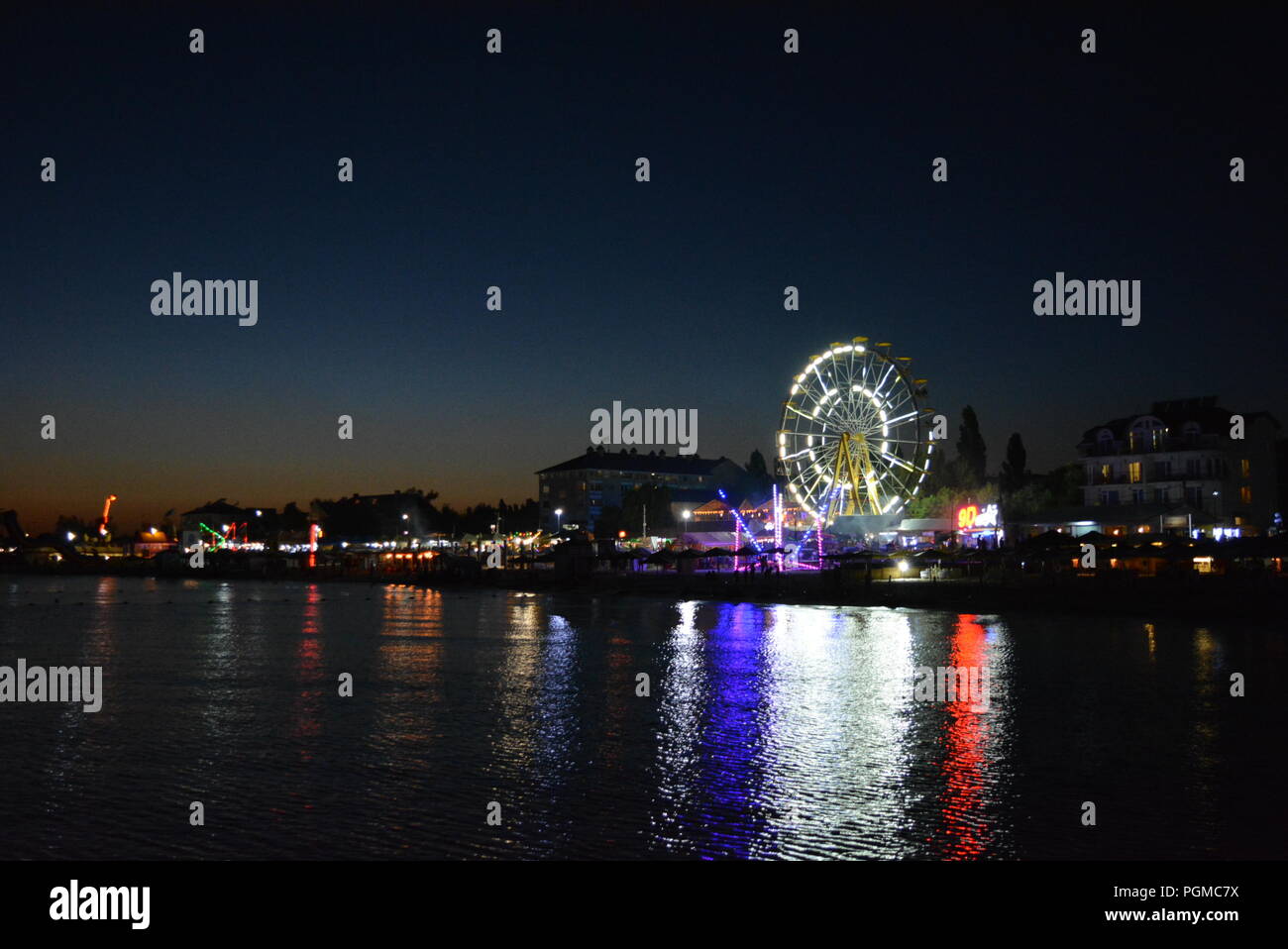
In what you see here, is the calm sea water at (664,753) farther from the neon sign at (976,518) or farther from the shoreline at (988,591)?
the neon sign at (976,518)

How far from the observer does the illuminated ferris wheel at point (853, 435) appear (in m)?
64.0

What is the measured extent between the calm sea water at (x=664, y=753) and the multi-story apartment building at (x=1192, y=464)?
1331 inches

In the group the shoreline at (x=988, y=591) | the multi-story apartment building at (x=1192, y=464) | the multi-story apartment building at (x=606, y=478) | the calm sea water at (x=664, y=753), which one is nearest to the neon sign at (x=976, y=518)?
the multi-story apartment building at (x=1192, y=464)

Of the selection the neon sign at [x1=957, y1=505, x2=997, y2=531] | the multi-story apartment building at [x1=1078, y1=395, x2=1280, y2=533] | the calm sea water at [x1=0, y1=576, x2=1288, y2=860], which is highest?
the multi-story apartment building at [x1=1078, y1=395, x2=1280, y2=533]

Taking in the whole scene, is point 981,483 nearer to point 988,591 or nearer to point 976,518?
point 976,518

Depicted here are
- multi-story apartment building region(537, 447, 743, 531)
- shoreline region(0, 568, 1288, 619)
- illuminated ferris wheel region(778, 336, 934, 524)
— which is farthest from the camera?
multi-story apartment building region(537, 447, 743, 531)

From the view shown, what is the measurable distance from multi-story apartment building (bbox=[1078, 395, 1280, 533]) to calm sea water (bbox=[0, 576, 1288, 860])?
3380 centimetres

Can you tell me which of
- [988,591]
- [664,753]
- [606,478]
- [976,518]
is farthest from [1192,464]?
[606,478]

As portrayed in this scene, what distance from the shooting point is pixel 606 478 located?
163 meters

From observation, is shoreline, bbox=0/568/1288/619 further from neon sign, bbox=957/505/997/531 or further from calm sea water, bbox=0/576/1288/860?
neon sign, bbox=957/505/997/531

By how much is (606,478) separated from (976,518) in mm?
92761

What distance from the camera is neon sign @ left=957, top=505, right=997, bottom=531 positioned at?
71750mm

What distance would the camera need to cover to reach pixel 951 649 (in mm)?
31859

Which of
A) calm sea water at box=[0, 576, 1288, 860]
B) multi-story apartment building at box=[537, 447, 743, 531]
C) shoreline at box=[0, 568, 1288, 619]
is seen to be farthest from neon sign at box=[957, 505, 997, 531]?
multi-story apartment building at box=[537, 447, 743, 531]
